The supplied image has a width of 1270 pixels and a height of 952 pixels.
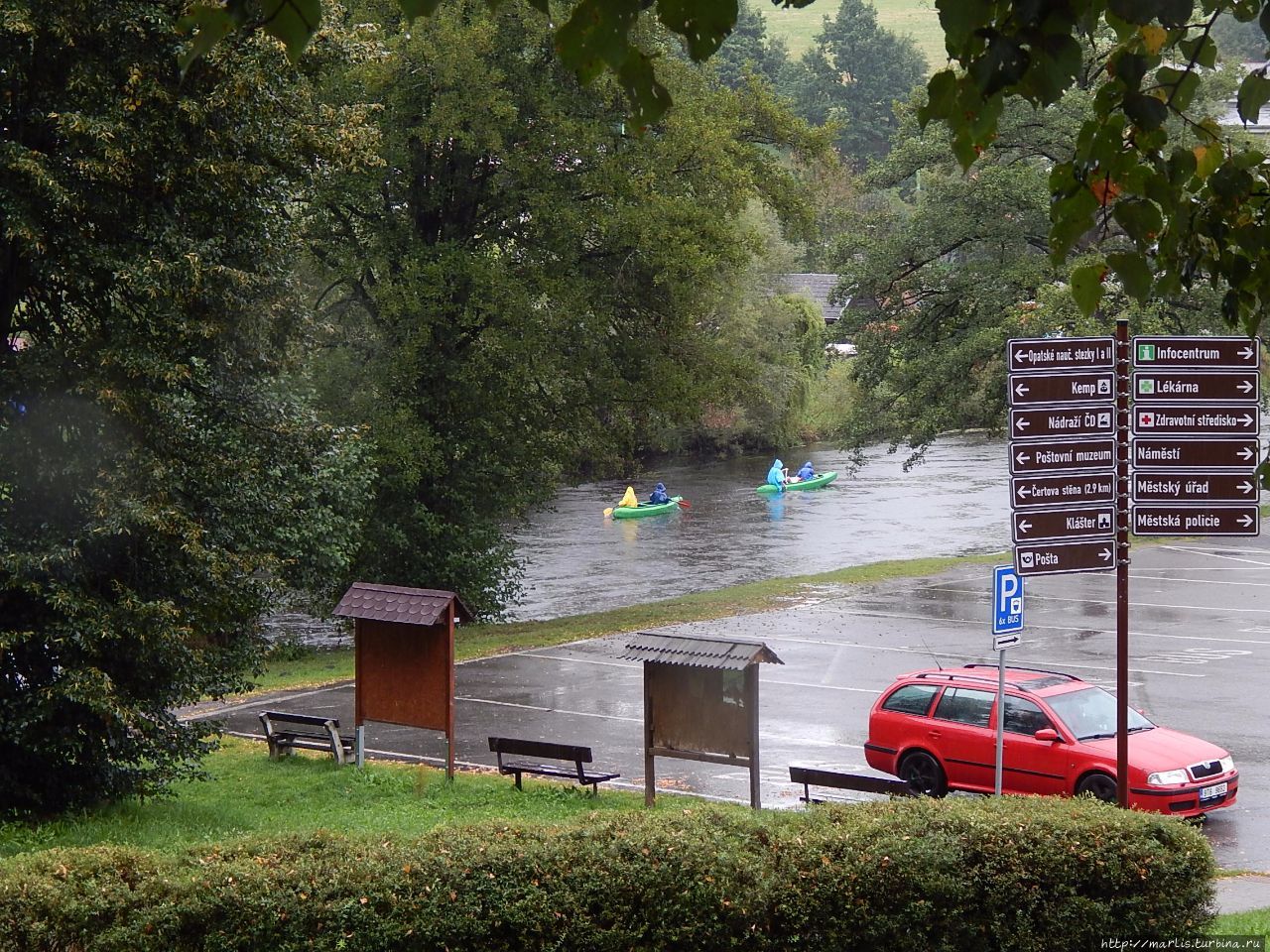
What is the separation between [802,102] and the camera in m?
117

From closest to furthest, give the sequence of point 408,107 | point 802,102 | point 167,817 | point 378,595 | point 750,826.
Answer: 1. point 750,826
2. point 167,817
3. point 378,595
4. point 408,107
5. point 802,102

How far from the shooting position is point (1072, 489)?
10148 millimetres

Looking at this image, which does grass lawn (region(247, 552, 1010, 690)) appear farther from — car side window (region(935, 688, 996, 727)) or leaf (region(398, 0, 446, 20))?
leaf (region(398, 0, 446, 20))

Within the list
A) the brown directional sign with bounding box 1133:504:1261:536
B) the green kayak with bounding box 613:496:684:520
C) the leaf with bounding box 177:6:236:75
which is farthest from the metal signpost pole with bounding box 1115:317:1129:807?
the green kayak with bounding box 613:496:684:520

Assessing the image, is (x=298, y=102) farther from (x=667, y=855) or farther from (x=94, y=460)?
(x=667, y=855)

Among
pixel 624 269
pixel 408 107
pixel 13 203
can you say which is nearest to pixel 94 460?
pixel 13 203

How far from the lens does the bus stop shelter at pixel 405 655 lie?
16078 mm

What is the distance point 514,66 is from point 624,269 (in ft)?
15.0

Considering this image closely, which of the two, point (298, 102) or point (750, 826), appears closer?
point (750, 826)

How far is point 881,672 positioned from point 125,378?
13.7 metres

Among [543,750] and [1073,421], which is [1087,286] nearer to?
[1073,421]

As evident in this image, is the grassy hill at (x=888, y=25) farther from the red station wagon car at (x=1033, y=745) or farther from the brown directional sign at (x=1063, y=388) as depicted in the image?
the brown directional sign at (x=1063, y=388)

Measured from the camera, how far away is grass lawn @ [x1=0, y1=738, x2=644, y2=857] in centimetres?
1276

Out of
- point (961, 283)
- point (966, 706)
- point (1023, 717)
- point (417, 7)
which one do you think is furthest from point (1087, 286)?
point (961, 283)
